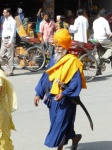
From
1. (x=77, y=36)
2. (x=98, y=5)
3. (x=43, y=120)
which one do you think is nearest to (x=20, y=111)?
(x=43, y=120)

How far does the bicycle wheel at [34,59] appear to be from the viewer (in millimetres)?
13252

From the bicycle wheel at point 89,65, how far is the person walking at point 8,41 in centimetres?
188

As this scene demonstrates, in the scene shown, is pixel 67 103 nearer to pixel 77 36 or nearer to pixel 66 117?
pixel 66 117

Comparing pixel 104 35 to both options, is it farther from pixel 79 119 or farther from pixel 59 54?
pixel 59 54

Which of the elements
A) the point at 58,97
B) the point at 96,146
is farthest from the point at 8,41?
the point at 58,97

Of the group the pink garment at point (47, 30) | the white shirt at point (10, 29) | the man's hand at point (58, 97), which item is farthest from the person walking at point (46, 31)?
the man's hand at point (58, 97)

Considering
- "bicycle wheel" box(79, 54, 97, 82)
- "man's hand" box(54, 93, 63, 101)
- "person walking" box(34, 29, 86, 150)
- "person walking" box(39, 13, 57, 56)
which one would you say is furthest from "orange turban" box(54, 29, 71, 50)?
"person walking" box(39, 13, 57, 56)

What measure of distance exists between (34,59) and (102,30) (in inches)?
78.8

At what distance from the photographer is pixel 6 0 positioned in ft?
70.6

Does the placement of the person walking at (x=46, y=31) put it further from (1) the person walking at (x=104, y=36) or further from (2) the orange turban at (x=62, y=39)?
(2) the orange turban at (x=62, y=39)

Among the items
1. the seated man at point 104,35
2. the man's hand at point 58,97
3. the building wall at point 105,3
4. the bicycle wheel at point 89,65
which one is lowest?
the bicycle wheel at point 89,65

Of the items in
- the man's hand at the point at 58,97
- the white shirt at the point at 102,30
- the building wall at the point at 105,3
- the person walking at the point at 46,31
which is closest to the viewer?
the man's hand at the point at 58,97

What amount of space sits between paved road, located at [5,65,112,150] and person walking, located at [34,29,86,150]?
2.43 ft

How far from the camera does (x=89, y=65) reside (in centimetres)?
1194
